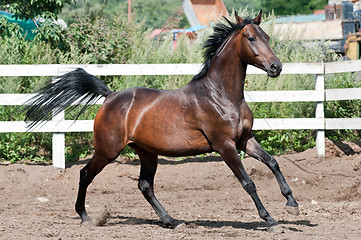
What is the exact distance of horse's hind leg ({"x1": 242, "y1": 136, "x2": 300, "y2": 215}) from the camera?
16.2 ft

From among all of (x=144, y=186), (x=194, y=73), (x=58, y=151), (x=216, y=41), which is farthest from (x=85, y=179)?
(x=194, y=73)

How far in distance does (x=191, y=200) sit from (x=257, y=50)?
111 inches

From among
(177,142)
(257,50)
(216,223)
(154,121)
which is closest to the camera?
(257,50)

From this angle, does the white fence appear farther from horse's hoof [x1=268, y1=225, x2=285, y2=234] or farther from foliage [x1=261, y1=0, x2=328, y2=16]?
foliage [x1=261, y1=0, x2=328, y2=16]

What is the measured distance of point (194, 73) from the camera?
843 centimetres

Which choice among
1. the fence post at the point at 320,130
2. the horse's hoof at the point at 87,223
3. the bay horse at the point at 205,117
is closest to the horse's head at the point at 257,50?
the bay horse at the point at 205,117

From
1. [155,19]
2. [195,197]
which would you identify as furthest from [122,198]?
[155,19]

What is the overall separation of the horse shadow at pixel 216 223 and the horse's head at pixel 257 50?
1.61 metres

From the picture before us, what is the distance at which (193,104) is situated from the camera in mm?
5227

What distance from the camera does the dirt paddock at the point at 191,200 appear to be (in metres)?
4.96

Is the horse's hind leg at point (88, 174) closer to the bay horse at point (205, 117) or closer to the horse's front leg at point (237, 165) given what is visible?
the bay horse at point (205, 117)

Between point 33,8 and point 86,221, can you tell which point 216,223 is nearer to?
point 86,221

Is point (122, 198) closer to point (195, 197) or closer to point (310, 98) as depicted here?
point (195, 197)

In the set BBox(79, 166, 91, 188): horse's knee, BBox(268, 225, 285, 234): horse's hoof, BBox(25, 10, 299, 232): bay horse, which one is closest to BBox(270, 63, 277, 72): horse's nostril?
BBox(25, 10, 299, 232): bay horse
